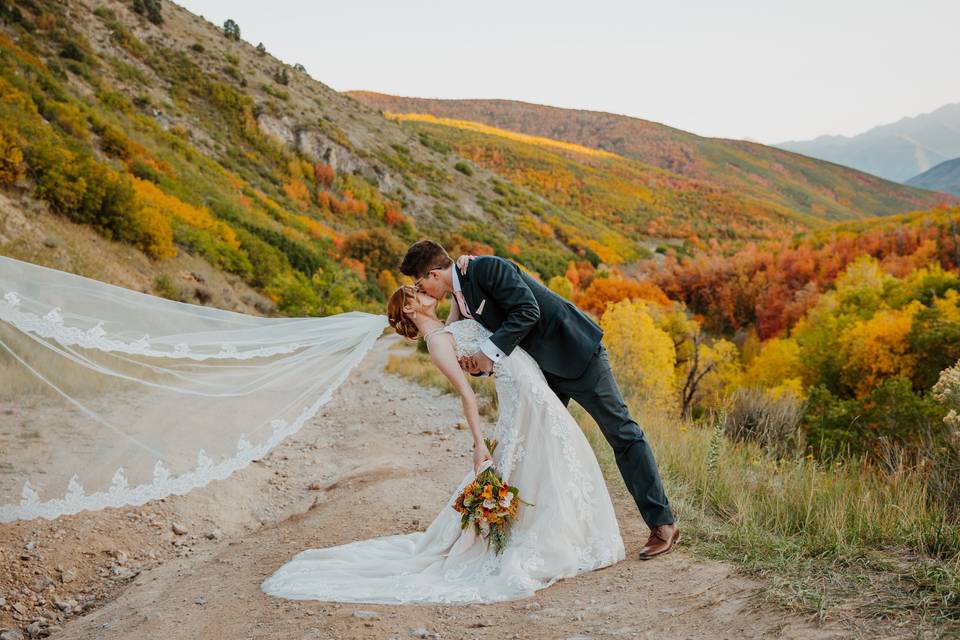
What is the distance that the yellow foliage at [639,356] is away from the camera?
13.0 metres

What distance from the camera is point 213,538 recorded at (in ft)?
18.5

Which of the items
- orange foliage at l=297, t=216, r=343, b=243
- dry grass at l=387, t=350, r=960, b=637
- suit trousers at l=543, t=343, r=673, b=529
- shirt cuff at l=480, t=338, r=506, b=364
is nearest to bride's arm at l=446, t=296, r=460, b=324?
shirt cuff at l=480, t=338, r=506, b=364

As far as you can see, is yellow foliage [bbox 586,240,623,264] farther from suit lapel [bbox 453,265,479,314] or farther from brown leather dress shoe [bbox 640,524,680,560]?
suit lapel [bbox 453,265,479,314]

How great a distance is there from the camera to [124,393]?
177 inches

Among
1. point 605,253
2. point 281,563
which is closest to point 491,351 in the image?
point 281,563

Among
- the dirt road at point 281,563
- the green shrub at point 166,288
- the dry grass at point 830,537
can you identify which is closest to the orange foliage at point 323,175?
the green shrub at point 166,288

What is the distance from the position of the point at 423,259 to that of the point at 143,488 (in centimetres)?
244

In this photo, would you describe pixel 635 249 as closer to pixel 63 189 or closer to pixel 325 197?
pixel 325 197

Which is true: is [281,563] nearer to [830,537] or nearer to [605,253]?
[830,537]

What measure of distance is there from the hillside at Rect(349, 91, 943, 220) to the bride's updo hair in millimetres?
93414

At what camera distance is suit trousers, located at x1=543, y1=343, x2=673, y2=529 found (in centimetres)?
399

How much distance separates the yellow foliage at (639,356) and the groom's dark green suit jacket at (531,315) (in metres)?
8.87

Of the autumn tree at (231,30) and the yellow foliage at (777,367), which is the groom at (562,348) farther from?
the autumn tree at (231,30)

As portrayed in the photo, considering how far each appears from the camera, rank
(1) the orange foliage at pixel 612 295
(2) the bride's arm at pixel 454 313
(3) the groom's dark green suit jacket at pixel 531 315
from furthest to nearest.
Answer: (1) the orange foliage at pixel 612 295
(2) the bride's arm at pixel 454 313
(3) the groom's dark green suit jacket at pixel 531 315
